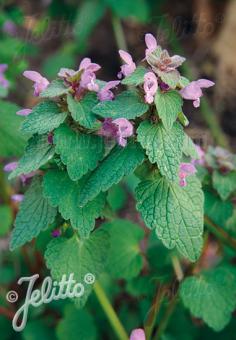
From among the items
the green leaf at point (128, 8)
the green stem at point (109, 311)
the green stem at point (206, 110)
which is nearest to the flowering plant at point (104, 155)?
the green stem at point (109, 311)

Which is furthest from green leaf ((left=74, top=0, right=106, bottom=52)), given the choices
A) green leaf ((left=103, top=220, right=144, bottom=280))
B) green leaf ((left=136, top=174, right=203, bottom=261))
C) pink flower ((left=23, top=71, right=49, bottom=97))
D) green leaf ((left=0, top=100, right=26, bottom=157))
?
green leaf ((left=136, top=174, right=203, bottom=261))

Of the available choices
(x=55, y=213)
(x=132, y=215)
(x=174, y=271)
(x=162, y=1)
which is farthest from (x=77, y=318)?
(x=162, y=1)

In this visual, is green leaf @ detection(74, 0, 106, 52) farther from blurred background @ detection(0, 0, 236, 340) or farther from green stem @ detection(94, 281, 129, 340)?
green stem @ detection(94, 281, 129, 340)

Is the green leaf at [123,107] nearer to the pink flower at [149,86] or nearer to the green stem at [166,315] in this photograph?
the pink flower at [149,86]

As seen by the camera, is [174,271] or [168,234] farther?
[174,271]

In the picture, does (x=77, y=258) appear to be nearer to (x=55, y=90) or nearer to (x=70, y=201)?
(x=70, y=201)

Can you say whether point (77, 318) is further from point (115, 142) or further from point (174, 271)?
point (115, 142)

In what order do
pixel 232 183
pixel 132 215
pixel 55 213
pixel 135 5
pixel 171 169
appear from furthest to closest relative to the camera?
pixel 135 5 → pixel 132 215 → pixel 232 183 → pixel 55 213 → pixel 171 169
